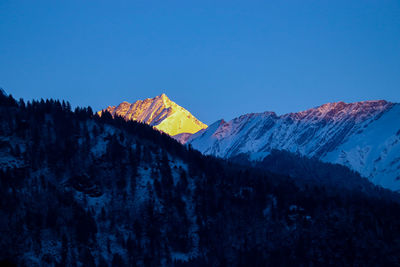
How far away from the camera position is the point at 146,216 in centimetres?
17825

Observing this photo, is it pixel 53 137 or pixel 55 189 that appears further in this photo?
pixel 53 137

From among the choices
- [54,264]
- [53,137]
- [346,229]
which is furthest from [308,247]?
[53,137]

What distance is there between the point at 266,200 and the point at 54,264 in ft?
263

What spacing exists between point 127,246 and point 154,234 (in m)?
10.8

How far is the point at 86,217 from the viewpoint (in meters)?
166

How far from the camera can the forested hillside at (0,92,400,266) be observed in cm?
15788


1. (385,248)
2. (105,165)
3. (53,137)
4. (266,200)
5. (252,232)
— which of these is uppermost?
(53,137)

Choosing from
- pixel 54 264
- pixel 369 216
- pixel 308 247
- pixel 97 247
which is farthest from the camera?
pixel 369 216

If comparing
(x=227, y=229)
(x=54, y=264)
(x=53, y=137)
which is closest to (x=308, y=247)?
(x=227, y=229)

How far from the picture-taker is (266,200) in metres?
195

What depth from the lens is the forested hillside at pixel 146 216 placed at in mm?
157875

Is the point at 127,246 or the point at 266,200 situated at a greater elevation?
the point at 266,200

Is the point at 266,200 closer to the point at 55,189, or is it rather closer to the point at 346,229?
the point at 346,229

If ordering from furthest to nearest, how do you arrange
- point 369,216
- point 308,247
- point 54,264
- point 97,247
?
1. point 369,216
2. point 308,247
3. point 97,247
4. point 54,264
